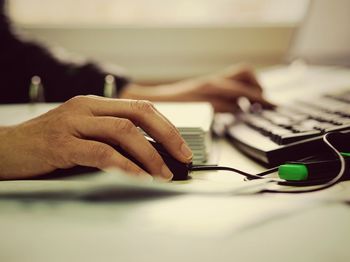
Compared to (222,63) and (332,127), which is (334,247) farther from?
(222,63)

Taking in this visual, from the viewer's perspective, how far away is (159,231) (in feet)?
0.80

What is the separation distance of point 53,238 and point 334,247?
0.16 meters

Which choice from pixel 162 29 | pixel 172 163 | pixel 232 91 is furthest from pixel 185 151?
pixel 162 29

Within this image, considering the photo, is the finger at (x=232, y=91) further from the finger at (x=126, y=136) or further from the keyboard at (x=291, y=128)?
the finger at (x=126, y=136)

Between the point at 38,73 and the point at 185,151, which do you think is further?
the point at 38,73

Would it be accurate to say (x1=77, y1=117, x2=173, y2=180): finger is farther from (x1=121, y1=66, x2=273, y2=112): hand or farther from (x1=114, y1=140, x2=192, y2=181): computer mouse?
(x1=121, y1=66, x2=273, y2=112): hand

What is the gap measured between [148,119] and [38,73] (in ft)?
2.04

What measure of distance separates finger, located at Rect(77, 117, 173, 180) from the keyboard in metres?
0.13

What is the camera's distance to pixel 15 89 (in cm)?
96

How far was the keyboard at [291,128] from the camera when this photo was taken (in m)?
0.46

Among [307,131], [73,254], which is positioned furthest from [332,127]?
[73,254]

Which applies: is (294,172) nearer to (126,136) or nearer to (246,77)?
(126,136)

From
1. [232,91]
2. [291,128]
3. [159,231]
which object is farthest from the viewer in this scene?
[232,91]

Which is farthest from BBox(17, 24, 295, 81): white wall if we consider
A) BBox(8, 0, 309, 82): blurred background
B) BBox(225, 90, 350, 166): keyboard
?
BBox(225, 90, 350, 166): keyboard
